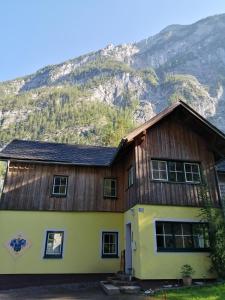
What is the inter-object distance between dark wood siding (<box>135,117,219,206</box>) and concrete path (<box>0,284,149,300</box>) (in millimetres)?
4366

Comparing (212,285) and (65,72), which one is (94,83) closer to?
(65,72)

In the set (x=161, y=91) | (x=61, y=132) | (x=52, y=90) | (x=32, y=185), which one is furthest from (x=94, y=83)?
(x=32, y=185)

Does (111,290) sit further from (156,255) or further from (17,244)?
(17,244)

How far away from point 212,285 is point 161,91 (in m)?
139

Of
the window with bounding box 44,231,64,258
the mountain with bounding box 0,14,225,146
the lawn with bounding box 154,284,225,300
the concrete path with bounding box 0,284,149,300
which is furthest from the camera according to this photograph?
the mountain with bounding box 0,14,225,146

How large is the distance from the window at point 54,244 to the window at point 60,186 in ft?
7.07

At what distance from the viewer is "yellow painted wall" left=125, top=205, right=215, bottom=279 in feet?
41.6

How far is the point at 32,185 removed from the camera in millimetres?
16344

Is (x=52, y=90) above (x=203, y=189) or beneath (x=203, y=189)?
above

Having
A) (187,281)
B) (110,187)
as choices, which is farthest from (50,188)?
(187,281)

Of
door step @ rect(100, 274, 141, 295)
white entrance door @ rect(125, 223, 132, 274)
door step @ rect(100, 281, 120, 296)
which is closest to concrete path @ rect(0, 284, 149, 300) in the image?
door step @ rect(100, 281, 120, 296)

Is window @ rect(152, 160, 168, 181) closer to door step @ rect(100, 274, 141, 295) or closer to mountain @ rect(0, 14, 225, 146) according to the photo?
door step @ rect(100, 274, 141, 295)

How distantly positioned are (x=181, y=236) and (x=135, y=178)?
351 cm

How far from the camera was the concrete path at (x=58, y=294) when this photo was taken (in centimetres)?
1123
